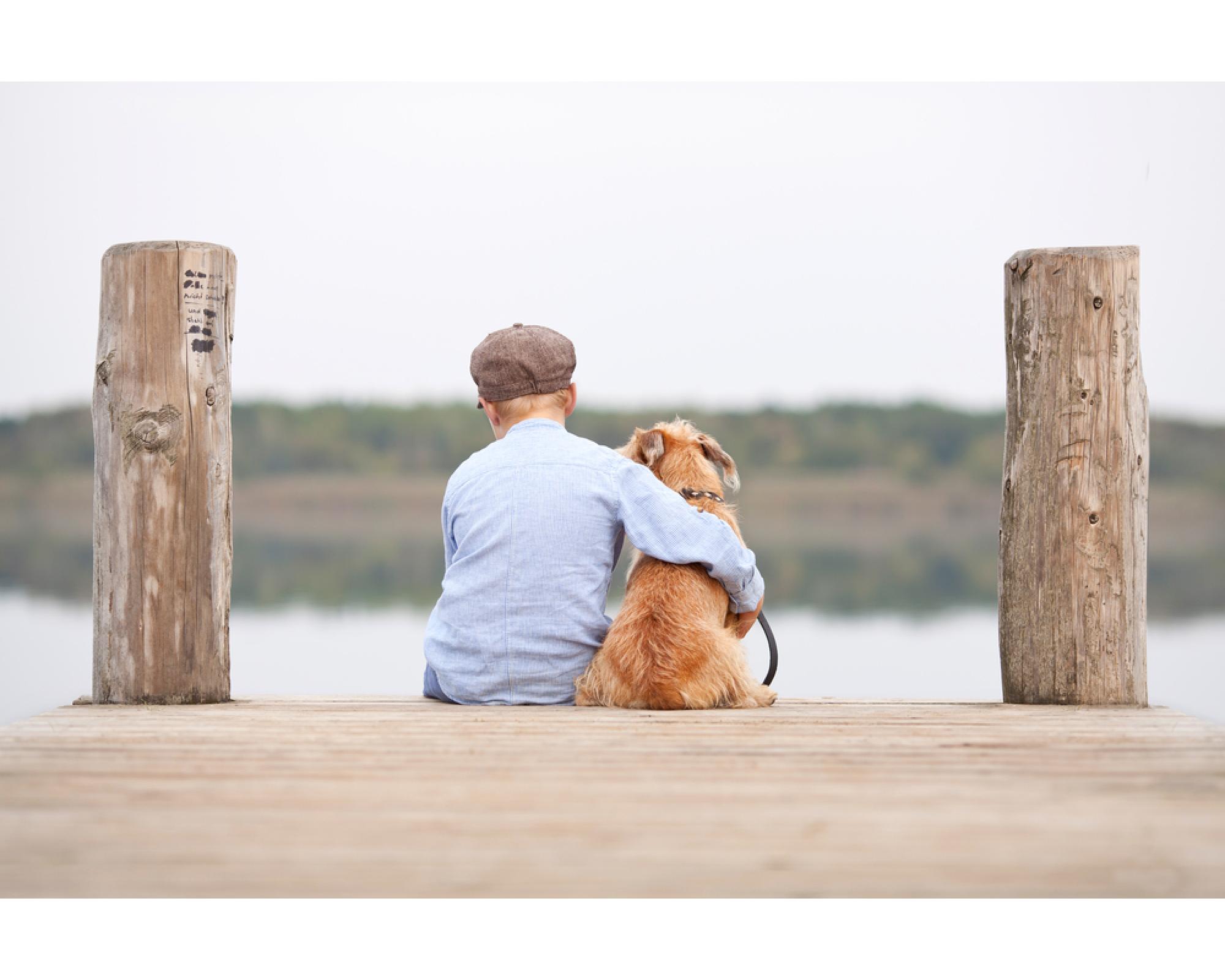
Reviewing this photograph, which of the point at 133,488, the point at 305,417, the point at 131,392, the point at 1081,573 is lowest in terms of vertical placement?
the point at 1081,573

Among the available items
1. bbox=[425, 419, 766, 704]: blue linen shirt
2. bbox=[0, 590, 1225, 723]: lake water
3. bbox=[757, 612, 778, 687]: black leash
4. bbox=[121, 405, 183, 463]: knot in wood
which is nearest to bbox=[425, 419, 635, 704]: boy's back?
bbox=[425, 419, 766, 704]: blue linen shirt

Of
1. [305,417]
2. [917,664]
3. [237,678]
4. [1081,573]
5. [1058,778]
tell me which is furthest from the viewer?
[305,417]

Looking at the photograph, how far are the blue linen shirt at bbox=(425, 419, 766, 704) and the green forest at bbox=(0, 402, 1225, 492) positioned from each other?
26.6 m

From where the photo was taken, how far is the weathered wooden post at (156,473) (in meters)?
4.13

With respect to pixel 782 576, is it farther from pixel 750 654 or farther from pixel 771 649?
pixel 771 649

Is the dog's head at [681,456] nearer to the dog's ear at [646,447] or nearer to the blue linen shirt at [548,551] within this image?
the dog's ear at [646,447]

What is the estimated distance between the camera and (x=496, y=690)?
416cm

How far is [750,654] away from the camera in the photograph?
8227 millimetres

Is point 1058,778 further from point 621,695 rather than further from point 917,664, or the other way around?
point 917,664

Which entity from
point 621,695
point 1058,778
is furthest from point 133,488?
point 1058,778

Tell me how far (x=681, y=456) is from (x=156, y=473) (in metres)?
1.81

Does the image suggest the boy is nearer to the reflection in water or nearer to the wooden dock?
the wooden dock

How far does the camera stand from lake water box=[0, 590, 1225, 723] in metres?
9.59

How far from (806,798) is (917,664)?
28.3 ft
